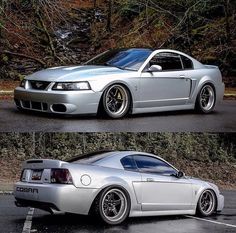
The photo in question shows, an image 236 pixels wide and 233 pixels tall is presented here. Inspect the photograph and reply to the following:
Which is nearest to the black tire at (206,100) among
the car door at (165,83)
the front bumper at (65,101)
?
the car door at (165,83)

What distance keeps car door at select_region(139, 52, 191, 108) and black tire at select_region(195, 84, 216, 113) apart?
475mm

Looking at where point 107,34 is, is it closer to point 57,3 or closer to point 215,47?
point 57,3

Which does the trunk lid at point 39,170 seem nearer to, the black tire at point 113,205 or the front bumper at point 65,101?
the black tire at point 113,205

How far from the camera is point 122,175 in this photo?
27.9ft

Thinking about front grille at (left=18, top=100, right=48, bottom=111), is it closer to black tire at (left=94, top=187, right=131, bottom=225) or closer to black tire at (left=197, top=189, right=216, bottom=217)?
black tire at (left=94, top=187, right=131, bottom=225)

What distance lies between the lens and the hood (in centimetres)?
1073

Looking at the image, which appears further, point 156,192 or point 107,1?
point 107,1

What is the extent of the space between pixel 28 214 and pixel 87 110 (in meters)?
2.33

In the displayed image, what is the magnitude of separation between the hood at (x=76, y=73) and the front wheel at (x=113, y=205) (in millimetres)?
2943

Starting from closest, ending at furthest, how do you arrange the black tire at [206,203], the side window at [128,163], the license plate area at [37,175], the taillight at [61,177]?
the taillight at [61,177]
the license plate area at [37,175]
the side window at [128,163]
the black tire at [206,203]

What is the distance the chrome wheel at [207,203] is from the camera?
9.86 m

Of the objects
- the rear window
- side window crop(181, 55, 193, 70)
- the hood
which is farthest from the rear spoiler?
side window crop(181, 55, 193, 70)

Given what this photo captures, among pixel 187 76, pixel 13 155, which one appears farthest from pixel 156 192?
pixel 13 155

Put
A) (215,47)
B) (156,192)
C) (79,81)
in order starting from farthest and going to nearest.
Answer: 1. (215,47)
2. (79,81)
3. (156,192)
